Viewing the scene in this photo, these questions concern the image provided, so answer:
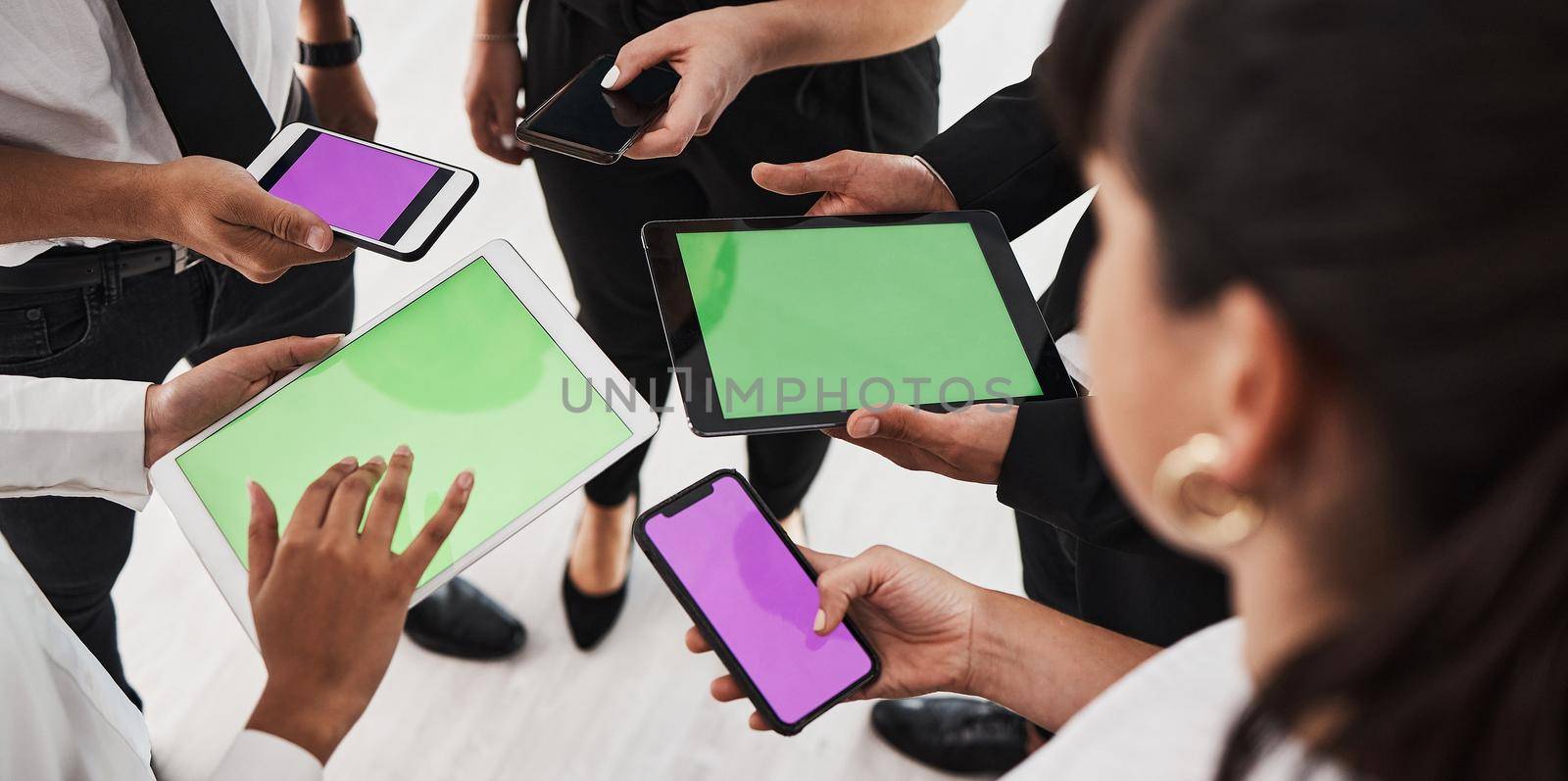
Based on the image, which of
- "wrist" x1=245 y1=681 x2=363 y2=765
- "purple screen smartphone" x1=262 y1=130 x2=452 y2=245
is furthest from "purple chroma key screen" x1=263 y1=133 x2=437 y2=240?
"wrist" x1=245 y1=681 x2=363 y2=765

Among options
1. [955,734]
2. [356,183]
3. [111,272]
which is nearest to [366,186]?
[356,183]

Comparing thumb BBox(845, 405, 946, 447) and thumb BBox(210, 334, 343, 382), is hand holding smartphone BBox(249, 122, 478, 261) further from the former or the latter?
thumb BBox(845, 405, 946, 447)

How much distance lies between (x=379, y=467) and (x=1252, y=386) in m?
0.57

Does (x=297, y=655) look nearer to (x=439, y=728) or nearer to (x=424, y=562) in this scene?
(x=424, y=562)

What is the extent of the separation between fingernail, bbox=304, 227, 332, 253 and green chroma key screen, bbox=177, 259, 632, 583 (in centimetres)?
8

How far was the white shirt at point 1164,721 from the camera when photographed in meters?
0.54

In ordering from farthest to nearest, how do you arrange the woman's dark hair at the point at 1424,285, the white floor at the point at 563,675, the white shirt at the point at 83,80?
the white floor at the point at 563,675, the white shirt at the point at 83,80, the woman's dark hair at the point at 1424,285

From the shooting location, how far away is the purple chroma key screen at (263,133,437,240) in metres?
0.95

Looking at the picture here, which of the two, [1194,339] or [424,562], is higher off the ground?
[1194,339]

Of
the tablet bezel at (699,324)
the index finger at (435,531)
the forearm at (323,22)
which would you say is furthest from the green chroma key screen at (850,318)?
the forearm at (323,22)

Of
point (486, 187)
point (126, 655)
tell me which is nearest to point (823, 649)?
point (126, 655)

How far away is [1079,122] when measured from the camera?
1.65 feet

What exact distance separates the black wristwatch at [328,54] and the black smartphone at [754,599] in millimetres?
692

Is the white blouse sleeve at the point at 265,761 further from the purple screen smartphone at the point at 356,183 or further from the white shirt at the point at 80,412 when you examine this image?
the purple screen smartphone at the point at 356,183
